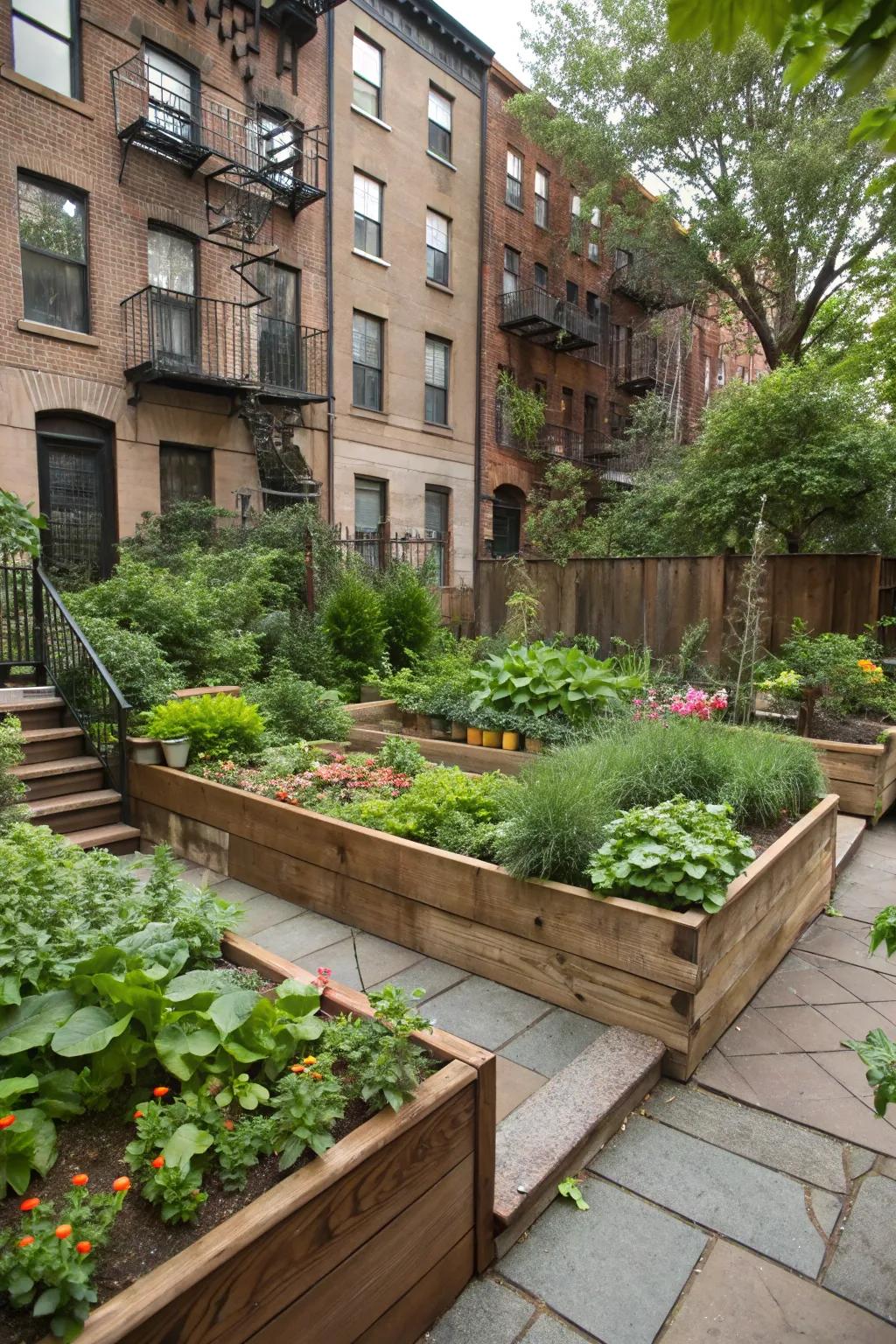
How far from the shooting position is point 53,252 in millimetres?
10461

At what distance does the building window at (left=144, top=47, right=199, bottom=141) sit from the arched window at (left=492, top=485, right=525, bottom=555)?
9.23m

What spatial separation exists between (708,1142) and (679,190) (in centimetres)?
1888

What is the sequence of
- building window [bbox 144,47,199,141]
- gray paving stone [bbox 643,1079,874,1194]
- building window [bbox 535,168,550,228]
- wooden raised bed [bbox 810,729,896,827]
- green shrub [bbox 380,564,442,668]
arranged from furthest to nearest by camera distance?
1. building window [bbox 535,168,550,228]
2. building window [bbox 144,47,199,141]
3. green shrub [bbox 380,564,442,668]
4. wooden raised bed [bbox 810,729,896,827]
5. gray paving stone [bbox 643,1079,874,1194]

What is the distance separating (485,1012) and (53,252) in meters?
11.8

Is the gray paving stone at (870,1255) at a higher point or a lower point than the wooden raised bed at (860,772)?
lower

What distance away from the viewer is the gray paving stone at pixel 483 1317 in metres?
1.69

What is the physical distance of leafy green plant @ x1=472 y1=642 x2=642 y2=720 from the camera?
556cm

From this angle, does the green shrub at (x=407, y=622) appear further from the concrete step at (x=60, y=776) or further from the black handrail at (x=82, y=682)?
the concrete step at (x=60, y=776)

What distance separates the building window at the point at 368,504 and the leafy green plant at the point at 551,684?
9.66 m

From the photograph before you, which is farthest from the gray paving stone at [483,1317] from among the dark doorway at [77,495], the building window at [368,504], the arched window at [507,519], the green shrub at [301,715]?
the arched window at [507,519]

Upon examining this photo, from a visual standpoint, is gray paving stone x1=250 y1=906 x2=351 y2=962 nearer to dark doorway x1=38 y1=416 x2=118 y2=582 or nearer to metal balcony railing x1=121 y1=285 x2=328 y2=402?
dark doorway x1=38 y1=416 x2=118 y2=582

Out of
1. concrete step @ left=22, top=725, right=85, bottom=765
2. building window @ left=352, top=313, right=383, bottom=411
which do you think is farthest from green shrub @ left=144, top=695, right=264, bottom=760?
building window @ left=352, top=313, right=383, bottom=411

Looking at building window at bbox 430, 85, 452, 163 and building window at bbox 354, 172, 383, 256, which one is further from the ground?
building window at bbox 430, 85, 452, 163

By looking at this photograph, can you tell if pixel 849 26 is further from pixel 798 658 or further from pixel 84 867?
pixel 798 658
